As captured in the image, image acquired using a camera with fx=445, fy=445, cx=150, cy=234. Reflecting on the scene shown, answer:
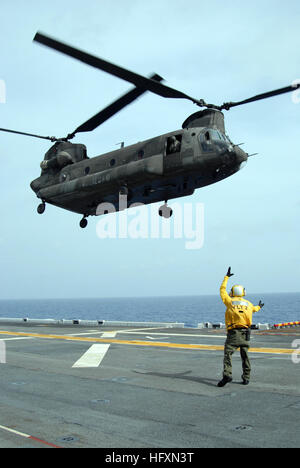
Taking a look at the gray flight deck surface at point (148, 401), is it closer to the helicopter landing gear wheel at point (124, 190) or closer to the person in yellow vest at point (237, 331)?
the person in yellow vest at point (237, 331)

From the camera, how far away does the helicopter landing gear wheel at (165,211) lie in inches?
757

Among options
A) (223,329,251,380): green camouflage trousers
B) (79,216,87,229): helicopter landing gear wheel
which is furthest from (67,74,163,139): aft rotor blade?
(223,329,251,380): green camouflage trousers

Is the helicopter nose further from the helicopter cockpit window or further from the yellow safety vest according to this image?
the yellow safety vest

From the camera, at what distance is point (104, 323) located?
30375 mm

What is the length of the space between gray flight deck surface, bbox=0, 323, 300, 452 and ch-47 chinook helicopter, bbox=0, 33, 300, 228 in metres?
6.55

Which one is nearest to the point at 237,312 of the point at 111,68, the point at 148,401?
the point at 148,401

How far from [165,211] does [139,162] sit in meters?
3.02

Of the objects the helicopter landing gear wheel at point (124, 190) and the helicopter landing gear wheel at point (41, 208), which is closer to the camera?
the helicopter landing gear wheel at point (124, 190)

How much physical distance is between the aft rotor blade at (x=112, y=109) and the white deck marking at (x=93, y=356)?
929cm

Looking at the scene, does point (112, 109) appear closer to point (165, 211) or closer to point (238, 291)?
point (165, 211)

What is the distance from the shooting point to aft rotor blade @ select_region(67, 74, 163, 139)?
17.1m

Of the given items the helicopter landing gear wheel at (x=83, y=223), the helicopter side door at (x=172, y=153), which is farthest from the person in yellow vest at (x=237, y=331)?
the helicopter landing gear wheel at (x=83, y=223)

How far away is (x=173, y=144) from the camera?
16.7 meters
